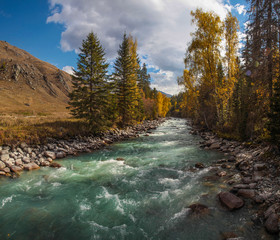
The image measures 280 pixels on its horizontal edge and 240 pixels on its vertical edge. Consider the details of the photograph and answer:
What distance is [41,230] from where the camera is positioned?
5.05 meters

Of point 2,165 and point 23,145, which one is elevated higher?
point 23,145

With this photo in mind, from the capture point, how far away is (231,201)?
575cm

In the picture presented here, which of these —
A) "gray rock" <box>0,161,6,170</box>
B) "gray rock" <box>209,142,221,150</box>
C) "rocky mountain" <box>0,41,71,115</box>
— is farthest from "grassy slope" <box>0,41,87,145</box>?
"gray rock" <box>209,142,221,150</box>

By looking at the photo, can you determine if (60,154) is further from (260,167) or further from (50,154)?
(260,167)

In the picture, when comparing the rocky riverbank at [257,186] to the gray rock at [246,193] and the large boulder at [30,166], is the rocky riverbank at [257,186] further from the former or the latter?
the large boulder at [30,166]

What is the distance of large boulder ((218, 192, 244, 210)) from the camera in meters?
5.56

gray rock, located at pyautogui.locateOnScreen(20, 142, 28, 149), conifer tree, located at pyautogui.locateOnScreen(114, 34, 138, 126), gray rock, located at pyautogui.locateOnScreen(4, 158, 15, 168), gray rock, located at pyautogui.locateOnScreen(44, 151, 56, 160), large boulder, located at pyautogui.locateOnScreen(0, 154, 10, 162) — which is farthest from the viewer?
conifer tree, located at pyautogui.locateOnScreen(114, 34, 138, 126)

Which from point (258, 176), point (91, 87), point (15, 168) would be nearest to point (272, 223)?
point (258, 176)

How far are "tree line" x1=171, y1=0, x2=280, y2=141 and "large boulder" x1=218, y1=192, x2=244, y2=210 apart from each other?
4347mm

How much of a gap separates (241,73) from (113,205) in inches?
723

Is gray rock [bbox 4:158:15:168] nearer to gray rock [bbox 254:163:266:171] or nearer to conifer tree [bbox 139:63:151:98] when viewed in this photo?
gray rock [bbox 254:163:266:171]

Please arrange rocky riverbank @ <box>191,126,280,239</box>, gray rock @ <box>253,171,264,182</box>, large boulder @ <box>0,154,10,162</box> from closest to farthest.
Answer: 1. rocky riverbank @ <box>191,126,280,239</box>
2. gray rock @ <box>253,171,264,182</box>
3. large boulder @ <box>0,154,10,162</box>

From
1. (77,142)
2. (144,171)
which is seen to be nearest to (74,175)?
(144,171)

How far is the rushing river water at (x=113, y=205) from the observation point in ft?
16.1
